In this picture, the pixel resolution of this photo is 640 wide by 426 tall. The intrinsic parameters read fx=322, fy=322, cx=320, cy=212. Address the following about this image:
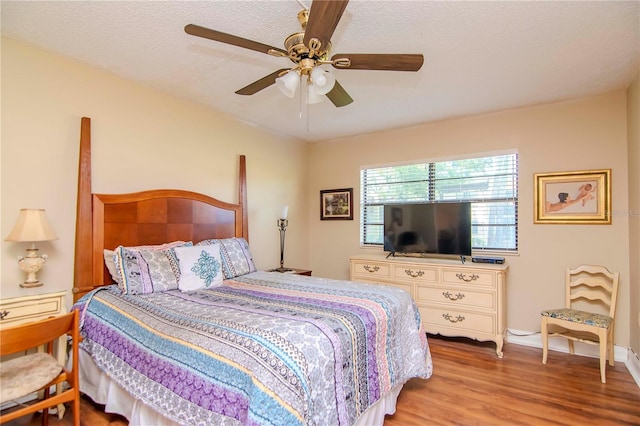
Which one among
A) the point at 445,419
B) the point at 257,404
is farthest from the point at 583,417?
the point at 257,404

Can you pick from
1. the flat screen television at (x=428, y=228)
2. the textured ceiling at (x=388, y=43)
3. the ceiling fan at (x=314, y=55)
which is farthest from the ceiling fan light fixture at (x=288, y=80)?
the flat screen television at (x=428, y=228)

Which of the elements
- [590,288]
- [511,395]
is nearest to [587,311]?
[590,288]

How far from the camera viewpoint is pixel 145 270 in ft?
8.06

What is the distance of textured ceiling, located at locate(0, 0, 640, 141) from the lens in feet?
6.18

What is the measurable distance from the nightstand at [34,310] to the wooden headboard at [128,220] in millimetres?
316

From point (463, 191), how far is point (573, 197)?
3.41 ft

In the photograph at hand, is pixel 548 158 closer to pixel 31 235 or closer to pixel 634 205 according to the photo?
pixel 634 205

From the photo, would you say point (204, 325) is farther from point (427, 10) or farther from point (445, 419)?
point (427, 10)

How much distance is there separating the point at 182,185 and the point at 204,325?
1.99m

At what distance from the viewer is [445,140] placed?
3916 mm

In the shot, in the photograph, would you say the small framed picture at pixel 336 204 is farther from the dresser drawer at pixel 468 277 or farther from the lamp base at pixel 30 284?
the lamp base at pixel 30 284

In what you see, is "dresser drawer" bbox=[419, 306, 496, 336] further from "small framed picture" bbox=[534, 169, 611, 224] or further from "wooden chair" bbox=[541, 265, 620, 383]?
"small framed picture" bbox=[534, 169, 611, 224]

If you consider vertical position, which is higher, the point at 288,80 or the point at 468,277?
the point at 288,80

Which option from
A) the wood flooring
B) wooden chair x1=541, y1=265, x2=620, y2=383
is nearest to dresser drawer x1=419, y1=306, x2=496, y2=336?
the wood flooring
